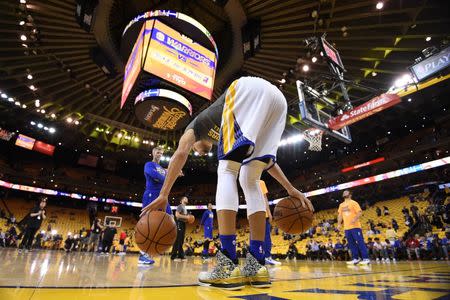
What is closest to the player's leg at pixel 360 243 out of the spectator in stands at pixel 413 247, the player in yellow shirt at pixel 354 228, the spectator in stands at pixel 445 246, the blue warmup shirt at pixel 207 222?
the player in yellow shirt at pixel 354 228

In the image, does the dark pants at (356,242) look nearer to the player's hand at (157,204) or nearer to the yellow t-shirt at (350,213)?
the yellow t-shirt at (350,213)

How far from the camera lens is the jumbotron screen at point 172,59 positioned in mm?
6371

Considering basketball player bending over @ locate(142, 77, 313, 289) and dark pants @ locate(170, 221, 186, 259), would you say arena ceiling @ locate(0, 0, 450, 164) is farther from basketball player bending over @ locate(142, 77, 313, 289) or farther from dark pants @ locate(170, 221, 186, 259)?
basketball player bending over @ locate(142, 77, 313, 289)

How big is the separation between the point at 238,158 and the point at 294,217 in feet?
2.81

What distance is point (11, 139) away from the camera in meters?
20.5

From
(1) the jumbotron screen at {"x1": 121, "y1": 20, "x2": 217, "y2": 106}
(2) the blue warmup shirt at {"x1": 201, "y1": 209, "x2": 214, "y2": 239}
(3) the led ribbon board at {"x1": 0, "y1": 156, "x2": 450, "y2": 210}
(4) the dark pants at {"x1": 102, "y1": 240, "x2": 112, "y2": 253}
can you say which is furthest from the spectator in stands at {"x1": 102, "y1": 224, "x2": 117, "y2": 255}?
(3) the led ribbon board at {"x1": 0, "y1": 156, "x2": 450, "y2": 210}

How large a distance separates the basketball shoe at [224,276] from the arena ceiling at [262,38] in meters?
6.74

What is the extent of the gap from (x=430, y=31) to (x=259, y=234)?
9184mm

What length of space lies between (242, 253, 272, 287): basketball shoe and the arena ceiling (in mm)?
6723

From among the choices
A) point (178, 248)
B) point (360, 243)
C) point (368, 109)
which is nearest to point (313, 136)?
point (368, 109)

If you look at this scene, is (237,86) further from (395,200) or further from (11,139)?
(11,139)

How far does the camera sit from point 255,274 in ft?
5.41

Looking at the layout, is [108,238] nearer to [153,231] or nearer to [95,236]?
[95,236]

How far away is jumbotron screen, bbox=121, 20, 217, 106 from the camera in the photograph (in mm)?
6371
